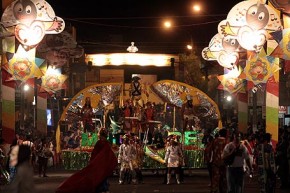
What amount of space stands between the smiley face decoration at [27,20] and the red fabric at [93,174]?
1234 centimetres

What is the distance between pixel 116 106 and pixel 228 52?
6.60 m

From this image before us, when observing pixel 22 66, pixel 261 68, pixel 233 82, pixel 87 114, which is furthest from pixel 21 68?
pixel 233 82

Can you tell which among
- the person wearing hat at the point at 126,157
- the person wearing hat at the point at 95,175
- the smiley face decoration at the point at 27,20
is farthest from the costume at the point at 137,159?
the person wearing hat at the point at 95,175

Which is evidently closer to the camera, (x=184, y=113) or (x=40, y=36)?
(x=40, y=36)

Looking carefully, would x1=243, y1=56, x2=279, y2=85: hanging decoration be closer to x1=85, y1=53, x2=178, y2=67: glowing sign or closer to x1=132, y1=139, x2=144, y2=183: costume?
x1=132, y1=139, x2=144, y2=183: costume

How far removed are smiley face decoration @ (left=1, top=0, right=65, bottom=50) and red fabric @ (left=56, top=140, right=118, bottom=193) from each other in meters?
12.3


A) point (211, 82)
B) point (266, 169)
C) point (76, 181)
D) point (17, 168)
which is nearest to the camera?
point (17, 168)

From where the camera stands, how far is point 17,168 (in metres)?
16.3

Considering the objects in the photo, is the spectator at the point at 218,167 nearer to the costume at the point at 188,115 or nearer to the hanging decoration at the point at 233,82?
the costume at the point at 188,115

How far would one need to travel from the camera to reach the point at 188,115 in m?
36.8

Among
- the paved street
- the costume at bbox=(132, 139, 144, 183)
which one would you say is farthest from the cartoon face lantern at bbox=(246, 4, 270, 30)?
the costume at bbox=(132, 139, 144, 183)

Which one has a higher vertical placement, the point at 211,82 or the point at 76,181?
the point at 211,82

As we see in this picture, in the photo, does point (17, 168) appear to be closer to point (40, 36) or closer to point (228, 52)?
point (40, 36)

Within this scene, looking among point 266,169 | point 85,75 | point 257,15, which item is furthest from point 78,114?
point 85,75
